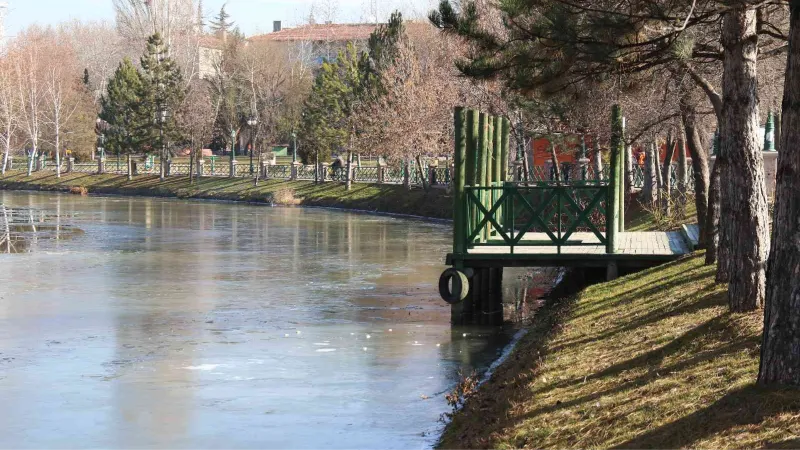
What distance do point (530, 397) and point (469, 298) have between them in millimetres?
9334

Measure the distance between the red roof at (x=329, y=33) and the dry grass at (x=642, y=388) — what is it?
95.2m

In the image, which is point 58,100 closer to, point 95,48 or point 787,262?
point 95,48

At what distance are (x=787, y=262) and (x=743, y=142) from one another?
4512 mm

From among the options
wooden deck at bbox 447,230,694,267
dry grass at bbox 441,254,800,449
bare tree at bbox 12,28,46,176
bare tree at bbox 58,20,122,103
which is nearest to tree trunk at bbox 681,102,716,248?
wooden deck at bbox 447,230,694,267

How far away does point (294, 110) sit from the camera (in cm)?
8606

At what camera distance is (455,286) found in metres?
19.6

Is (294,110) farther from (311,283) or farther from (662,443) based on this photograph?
(662,443)

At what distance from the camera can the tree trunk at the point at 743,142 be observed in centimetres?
1281

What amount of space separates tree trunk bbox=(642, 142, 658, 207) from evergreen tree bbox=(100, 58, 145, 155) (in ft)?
168

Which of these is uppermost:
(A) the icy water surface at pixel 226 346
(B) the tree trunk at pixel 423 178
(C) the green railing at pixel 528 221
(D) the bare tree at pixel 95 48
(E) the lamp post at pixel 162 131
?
(D) the bare tree at pixel 95 48

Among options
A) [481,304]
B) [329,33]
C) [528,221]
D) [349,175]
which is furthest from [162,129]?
[528,221]

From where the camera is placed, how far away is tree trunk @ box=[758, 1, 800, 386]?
868cm

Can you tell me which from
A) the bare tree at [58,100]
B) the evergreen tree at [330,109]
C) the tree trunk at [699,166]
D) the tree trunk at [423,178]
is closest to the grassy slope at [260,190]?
the tree trunk at [423,178]

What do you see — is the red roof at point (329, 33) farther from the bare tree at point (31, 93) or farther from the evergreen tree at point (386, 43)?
the evergreen tree at point (386, 43)
